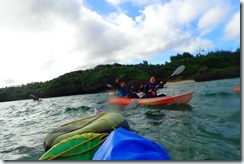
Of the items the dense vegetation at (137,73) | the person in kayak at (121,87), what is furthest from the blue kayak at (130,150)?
the person in kayak at (121,87)

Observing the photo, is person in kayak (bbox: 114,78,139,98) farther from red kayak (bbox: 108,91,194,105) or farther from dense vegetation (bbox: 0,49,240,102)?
red kayak (bbox: 108,91,194,105)

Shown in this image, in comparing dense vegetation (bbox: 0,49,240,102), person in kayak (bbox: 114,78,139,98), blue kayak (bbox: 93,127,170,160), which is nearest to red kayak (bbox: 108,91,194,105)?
person in kayak (bbox: 114,78,139,98)

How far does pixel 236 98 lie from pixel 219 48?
1.38 ft

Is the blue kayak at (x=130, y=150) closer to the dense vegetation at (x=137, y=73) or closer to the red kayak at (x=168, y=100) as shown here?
the dense vegetation at (x=137, y=73)

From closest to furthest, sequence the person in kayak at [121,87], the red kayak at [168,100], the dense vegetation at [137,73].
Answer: the dense vegetation at [137,73]
the person in kayak at [121,87]
the red kayak at [168,100]

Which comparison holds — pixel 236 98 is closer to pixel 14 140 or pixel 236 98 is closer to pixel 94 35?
pixel 94 35

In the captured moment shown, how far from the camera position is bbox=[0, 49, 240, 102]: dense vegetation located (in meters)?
1.88

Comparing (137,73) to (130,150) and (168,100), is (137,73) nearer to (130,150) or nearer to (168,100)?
(130,150)

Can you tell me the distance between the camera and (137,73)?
9.59 ft

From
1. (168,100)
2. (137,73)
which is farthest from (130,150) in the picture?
(168,100)

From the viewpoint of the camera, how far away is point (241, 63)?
66.7 inches

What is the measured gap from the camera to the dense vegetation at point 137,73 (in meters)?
1.88

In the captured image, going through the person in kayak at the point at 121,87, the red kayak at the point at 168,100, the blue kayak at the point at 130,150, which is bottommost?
the blue kayak at the point at 130,150

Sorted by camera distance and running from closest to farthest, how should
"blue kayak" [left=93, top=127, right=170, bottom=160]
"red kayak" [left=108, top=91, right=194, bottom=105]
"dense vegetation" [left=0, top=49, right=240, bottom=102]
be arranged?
"blue kayak" [left=93, top=127, right=170, bottom=160] < "dense vegetation" [left=0, top=49, right=240, bottom=102] < "red kayak" [left=108, top=91, right=194, bottom=105]
